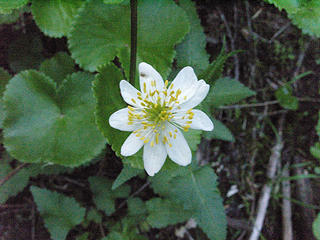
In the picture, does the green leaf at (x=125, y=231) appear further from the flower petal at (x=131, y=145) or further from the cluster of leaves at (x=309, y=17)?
→ the cluster of leaves at (x=309, y=17)

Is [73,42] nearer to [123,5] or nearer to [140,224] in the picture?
[123,5]

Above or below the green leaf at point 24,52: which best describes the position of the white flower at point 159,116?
below

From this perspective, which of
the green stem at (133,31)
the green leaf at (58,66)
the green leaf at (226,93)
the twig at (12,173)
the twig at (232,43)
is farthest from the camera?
the twig at (232,43)

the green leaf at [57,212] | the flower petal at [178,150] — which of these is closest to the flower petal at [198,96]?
the flower petal at [178,150]

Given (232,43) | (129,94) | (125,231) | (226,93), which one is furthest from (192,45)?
(125,231)

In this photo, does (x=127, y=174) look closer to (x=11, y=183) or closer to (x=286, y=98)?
(x=11, y=183)

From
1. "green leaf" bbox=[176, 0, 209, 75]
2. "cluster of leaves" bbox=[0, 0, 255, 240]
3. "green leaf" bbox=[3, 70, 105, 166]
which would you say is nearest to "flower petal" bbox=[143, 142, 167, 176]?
"cluster of leaves" bbox=[0, 0, 255, 240]

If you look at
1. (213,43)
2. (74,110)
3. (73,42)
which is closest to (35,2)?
(73,42)
